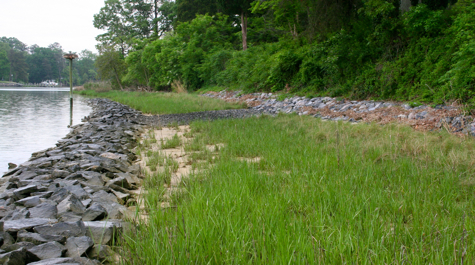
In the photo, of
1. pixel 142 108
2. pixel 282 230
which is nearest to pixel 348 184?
pixel 282 230

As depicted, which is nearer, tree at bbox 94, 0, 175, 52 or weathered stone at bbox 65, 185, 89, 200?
weathered stone at bbox 65, 185, 89, 200

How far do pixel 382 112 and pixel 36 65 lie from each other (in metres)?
114

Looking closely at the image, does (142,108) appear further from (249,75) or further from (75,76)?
(75,76)

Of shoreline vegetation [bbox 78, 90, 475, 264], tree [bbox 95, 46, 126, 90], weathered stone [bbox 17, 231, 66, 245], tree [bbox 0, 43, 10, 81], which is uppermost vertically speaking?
tree [bbox 0, 43, 10, 81]

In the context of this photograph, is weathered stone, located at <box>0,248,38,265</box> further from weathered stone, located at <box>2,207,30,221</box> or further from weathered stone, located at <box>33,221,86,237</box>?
weathered stone, located at <box>2,207,30,221</box>

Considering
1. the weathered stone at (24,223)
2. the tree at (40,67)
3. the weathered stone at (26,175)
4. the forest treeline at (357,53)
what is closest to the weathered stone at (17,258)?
the weathered stone at (24,223)

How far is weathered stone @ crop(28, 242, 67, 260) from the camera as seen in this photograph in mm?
1742

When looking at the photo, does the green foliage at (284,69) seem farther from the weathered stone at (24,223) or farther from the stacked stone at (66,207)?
the weathered stone at (24,223)

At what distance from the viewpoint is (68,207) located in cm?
244

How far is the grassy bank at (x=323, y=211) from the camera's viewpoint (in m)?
1.53

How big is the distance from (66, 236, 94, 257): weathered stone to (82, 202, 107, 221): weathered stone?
47cm

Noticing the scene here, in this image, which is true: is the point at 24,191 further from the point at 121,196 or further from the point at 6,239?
the point at 6,239

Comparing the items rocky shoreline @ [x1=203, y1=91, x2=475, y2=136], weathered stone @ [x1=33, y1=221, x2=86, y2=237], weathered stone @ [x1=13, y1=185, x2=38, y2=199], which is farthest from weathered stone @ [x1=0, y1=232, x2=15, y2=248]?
rocky shoreline @ [x1=203, y1=91, x2=475, y2=136]

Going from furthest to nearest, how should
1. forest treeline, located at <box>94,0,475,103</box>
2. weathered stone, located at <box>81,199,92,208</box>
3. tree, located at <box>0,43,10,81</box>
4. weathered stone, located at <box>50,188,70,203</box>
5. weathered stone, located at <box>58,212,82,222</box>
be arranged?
tree, located at <box>0,43,10,81</box> → forest treeline, located at <box>94,0,475,103</box> → weathered stone, located at <box>50,188,70,203</box> → weathered stone, located at <box>81,199,92,208</box> → weathered stone, located at <box>58,212,82,222</box>
